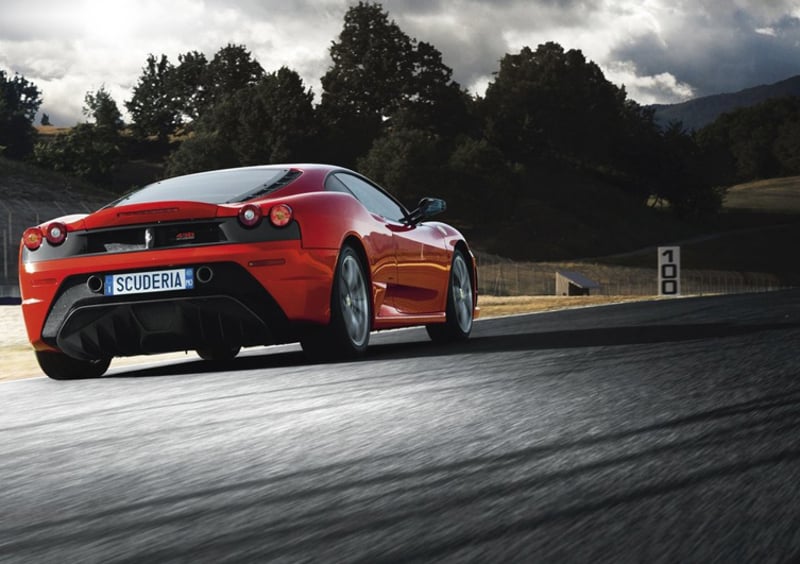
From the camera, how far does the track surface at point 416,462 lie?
3584 millimetres

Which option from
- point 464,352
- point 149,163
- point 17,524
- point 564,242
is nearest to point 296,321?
point 464,352

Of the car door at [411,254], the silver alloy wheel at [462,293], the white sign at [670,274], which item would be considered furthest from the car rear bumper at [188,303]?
the white sign at [670,274]

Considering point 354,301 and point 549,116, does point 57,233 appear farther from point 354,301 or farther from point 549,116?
point 549,116

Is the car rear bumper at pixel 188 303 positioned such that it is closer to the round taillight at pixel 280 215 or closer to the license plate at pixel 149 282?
the license plate at pixel 149 282

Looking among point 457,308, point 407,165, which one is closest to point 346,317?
point 457,308

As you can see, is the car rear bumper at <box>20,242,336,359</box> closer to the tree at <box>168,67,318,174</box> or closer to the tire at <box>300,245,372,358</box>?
the tire at <box>300,245,372,358</box>

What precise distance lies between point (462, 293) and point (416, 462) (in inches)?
269

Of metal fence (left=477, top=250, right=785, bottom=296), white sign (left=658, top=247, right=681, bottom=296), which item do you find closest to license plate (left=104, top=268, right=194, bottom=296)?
white sign (left=658, top=247, right=681, bottom=296)

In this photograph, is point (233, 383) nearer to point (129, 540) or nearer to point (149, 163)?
point (129, 540)

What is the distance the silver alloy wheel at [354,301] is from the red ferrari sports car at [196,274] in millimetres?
21

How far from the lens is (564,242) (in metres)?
91.6

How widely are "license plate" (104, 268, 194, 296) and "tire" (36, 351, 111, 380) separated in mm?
941

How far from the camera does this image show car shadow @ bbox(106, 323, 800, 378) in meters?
9.69

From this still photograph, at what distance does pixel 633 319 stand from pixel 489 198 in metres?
72.1
